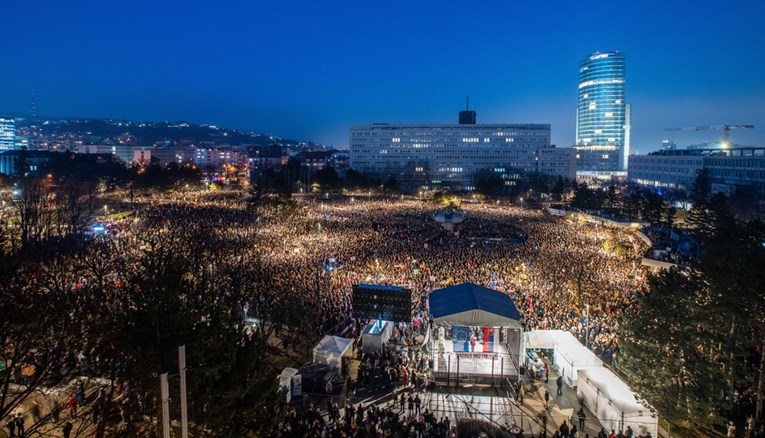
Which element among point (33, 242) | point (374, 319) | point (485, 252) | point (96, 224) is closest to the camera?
point (374, 319)

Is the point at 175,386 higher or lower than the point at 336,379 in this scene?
higher

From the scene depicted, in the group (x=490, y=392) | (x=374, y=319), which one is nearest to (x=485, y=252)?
(x=374, y=319)

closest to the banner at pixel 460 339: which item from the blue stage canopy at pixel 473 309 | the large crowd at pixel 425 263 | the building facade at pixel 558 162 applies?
the blue stage canopy at pixel 473 309

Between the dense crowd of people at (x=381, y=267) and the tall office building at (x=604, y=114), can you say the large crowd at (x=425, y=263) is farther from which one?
the tall office building at (x=604, y=114)

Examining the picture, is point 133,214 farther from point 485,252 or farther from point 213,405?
point 213,405

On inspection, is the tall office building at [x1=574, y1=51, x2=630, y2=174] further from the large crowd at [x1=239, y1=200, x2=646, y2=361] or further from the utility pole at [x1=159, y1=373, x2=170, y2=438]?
the utility pole at [x1=159, y1=373, x2=170, y2=438]

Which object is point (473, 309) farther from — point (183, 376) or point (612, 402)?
point (183, 376)

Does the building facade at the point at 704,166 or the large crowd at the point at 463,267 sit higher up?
the building facade at the point at 704,166
